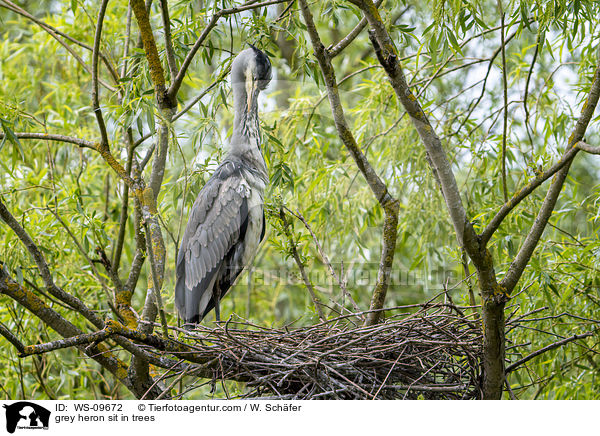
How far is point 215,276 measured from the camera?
3.28m

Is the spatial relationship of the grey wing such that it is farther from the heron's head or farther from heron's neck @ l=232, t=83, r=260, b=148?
the heron's head

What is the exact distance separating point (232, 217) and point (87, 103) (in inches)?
108

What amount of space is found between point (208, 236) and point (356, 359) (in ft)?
3.62

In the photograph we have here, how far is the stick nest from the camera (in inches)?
93.5

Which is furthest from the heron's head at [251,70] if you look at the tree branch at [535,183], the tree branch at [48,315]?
the tree branch at [535,183]

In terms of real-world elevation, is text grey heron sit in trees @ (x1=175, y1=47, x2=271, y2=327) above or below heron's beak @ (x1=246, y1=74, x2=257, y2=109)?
below

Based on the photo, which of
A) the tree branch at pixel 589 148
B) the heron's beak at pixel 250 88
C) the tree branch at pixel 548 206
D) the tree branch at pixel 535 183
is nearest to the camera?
the tree branch at pixel 589 148

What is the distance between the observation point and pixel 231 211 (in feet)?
10.5

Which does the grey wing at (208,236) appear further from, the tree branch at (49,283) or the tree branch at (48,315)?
the tree branch at (49,283)

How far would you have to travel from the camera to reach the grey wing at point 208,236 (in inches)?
124
